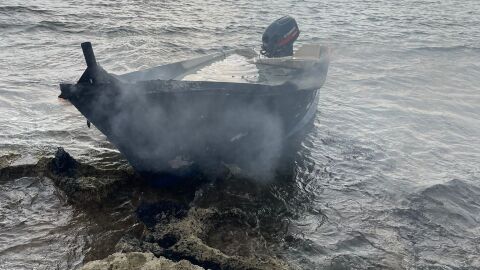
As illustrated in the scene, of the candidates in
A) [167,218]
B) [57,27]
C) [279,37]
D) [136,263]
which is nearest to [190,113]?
[167,218]

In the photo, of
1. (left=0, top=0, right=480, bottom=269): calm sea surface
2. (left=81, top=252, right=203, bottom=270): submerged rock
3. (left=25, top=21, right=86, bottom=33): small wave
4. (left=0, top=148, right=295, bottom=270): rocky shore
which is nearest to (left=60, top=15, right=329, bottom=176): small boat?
(left=0, top=148, right=295, bottom=270): rocky shore

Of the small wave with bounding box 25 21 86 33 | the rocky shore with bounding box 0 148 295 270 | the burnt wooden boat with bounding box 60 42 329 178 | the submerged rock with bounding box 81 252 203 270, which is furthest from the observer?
the small wave with bounding box 25 21 86 33

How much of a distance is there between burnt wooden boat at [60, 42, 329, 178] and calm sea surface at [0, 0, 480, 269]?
95 centimetres

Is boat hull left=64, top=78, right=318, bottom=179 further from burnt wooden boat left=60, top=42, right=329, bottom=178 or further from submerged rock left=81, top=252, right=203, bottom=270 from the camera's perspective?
submerged rock left=81, top=252, right=203, bottom=270

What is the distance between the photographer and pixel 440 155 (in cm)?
745

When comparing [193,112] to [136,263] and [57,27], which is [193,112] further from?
[57,27]

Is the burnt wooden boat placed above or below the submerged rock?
above

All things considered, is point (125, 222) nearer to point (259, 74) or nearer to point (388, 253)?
point (388, 253)

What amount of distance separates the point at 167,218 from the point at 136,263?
3.43ft

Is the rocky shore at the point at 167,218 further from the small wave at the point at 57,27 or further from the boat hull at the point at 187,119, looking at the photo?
the small wave at the point at 57,27

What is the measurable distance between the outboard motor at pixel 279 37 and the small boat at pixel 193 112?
1.73ft

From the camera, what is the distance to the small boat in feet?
15.9

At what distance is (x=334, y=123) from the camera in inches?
335

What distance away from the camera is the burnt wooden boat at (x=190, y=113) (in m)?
4.83
